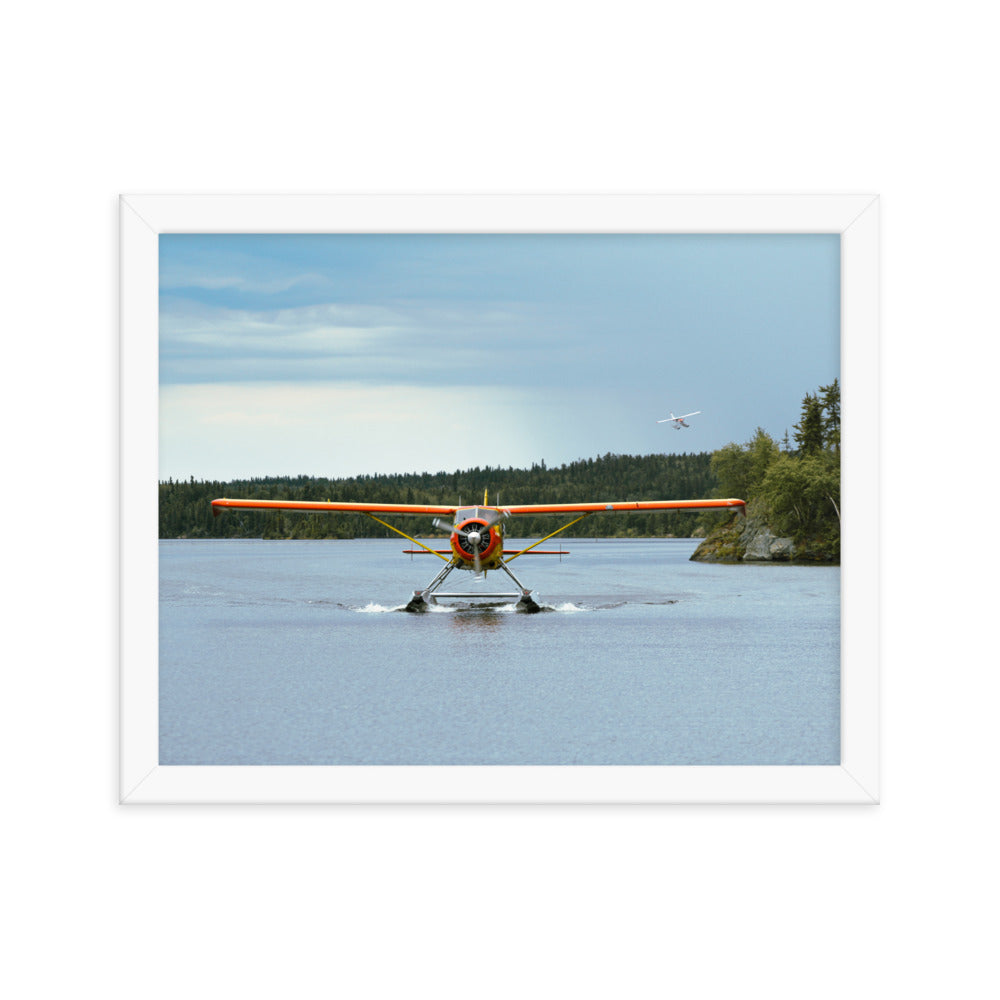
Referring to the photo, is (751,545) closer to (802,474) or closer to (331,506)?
(802,474)

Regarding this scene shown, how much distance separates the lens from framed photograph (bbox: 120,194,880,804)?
7578 mm

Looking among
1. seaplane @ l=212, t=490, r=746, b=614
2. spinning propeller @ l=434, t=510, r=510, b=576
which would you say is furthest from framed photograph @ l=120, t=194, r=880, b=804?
spinning propeller @ l=434, t=510, r=510, b=576

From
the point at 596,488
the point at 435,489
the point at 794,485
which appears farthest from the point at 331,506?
the point at 794,485

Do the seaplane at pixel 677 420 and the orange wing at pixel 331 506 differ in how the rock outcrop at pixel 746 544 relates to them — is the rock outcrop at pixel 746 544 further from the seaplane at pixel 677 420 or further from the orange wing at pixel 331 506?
the seaplane at pixel 677 420

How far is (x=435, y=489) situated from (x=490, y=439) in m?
4.27

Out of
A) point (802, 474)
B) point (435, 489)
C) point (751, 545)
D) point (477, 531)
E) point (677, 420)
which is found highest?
point (677, 420)

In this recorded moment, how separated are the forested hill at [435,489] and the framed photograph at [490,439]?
98mm

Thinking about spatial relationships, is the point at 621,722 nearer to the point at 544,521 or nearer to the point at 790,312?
the point at 790,312

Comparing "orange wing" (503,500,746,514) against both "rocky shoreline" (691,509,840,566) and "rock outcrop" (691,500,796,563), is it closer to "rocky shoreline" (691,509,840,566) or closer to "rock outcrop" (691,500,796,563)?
"rocky shoreline" (691,509,840,566)

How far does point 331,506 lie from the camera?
633 inches

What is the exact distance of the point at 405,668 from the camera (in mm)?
15281

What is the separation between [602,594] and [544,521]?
456 inches

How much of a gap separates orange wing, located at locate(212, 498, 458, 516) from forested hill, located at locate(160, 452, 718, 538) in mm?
187
